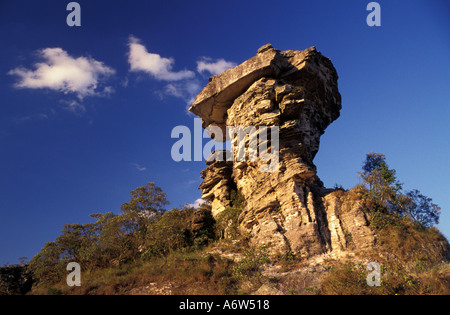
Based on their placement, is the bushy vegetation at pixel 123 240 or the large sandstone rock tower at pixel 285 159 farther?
the bushy vegetation at pixel 123 240

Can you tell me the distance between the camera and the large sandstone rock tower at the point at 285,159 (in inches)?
583

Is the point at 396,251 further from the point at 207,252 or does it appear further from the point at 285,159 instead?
the point at 207,252

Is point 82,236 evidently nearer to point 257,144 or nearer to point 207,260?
point 207,260

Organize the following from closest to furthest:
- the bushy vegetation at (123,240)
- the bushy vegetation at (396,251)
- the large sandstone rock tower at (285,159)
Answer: the bushy vegetation at (396,251)
the large sandstone rock tower at (285,159)
the bushy vegetation at (123,240)

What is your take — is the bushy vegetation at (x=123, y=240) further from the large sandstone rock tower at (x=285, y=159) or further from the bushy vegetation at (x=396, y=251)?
the bushy vegetation at (x=396, y=251)

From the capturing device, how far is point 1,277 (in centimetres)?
1591

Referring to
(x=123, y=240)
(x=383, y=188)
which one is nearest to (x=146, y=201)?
(x=123, y=240)

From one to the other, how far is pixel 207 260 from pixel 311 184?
8.69 metres

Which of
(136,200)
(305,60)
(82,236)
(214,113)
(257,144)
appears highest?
(305,60)

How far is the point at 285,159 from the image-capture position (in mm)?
18125

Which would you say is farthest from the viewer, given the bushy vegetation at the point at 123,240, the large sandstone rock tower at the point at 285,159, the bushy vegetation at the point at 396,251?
the bushy vegetation at the point at 123,240

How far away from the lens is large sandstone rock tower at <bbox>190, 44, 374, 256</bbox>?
14812 millimetres

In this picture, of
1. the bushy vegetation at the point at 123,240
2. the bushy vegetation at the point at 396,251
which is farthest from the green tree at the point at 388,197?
the bushy vegetation at the point at 123,240
